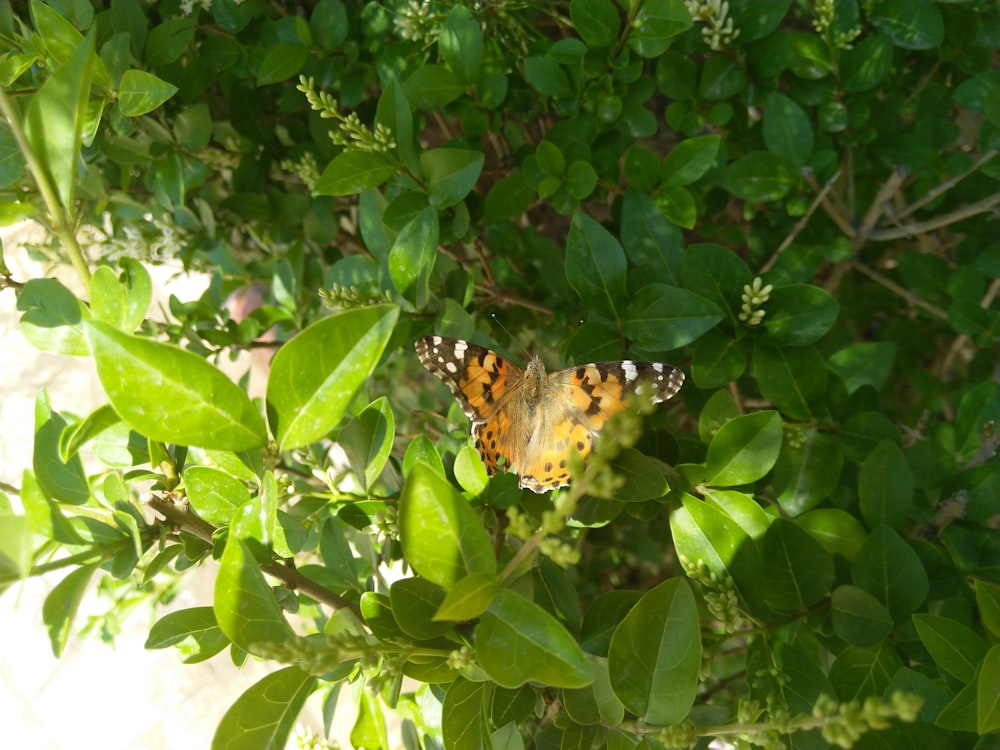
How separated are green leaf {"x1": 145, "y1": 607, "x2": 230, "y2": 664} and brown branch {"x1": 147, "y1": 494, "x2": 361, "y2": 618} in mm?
87

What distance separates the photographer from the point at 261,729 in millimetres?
678

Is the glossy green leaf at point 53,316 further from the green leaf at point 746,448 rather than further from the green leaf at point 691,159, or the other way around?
the green leaf at point 691,159

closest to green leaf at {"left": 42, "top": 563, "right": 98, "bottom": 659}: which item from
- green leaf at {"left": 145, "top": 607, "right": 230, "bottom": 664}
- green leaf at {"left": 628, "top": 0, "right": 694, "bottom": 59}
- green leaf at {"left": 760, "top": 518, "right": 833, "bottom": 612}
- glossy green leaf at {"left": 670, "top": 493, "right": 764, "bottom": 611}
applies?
green leaf at {"left": 145, "top": 607, "right": 230, "bottom": 664}

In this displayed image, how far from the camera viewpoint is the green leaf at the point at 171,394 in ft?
2.03

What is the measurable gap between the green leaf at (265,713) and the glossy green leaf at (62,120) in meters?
0.48

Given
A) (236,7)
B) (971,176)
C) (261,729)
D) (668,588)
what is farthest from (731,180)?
(261,729)

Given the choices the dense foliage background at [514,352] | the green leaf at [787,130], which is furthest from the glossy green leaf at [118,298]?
the green leaf at [787,130]

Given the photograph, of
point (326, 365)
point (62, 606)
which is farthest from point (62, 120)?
point (62, 606)

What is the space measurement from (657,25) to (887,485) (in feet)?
2.29

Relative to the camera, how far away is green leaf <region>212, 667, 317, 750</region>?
667 mm

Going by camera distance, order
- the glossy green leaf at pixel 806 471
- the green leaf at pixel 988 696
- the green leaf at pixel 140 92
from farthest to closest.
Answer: the glossy green leaf at pixel 806 471, the green leaf at pixel 140 92, the green leaf at pixel 988 696

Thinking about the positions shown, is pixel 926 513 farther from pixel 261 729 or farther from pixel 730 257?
pixel 261 729

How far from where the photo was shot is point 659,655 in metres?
0.74

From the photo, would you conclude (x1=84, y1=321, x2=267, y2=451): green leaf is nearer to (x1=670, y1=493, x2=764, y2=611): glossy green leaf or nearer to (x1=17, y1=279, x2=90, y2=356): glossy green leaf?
(x1=17, y1=279, x2=90, y2=356): glossy green leaf
